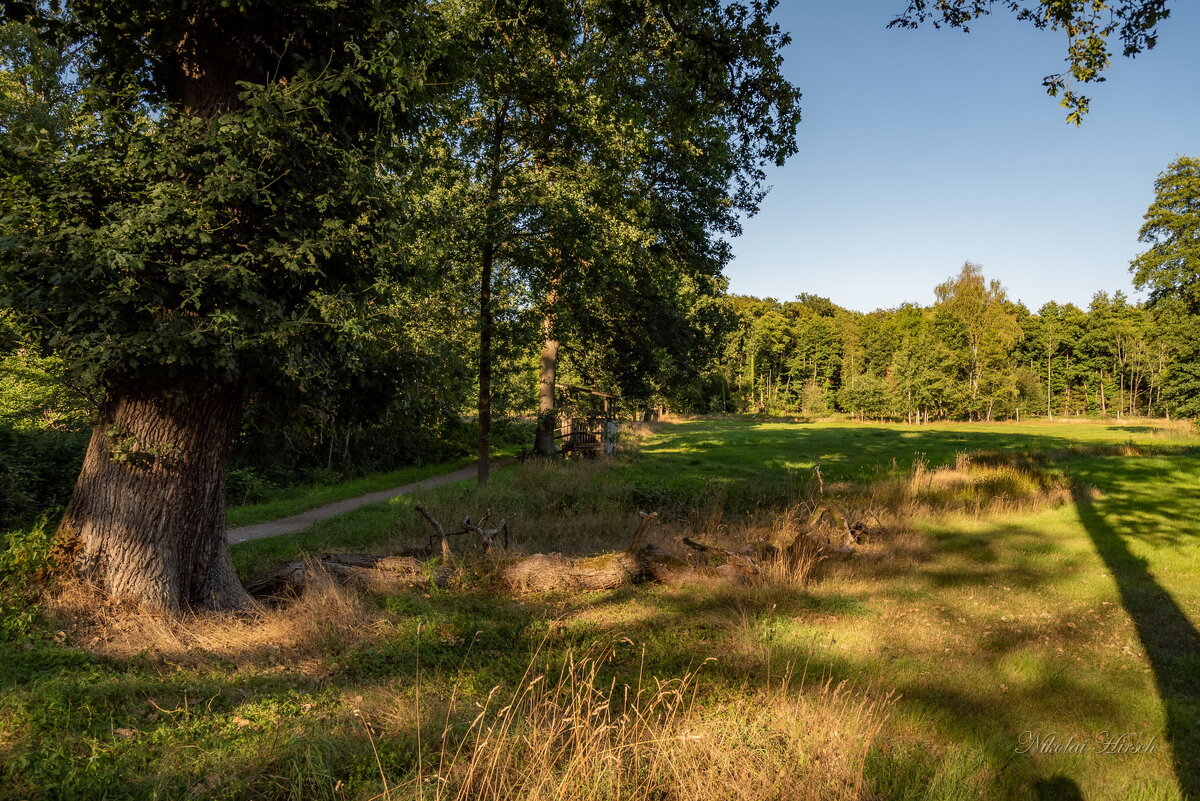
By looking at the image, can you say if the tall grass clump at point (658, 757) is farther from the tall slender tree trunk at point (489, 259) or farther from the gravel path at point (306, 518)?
the gravel path at point (306, 518)

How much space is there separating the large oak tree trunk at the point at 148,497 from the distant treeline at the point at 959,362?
4812 cm

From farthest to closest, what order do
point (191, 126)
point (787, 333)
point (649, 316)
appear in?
point (787, 333) < point (649, 316) < point (191, 126)

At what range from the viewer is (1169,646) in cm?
586

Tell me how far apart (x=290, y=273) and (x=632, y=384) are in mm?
16380

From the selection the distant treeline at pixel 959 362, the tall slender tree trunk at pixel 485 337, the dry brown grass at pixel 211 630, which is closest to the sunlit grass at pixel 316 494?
the tall slender tree trunk at pixel 485 337

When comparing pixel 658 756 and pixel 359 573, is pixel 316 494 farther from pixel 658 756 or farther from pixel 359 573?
pixel 658 756

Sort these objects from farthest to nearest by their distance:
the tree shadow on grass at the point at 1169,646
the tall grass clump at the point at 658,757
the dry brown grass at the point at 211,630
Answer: the dry brown grass at the point at 211,630
the tree shadow on grass at the point at 1169,646
the tall grass clump at the point at 658,757

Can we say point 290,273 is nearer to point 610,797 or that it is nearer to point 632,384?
point 610,797

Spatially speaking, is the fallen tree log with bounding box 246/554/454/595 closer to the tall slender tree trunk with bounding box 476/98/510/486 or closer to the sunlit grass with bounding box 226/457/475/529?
the tall slender tree trunk with bounding box 476/98/510/486

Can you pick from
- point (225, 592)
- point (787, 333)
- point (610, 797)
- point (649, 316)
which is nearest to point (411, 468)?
point (649, 316)

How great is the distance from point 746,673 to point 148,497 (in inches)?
222

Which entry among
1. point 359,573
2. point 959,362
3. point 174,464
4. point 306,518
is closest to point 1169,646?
point 359,573

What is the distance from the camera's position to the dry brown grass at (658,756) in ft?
10.1

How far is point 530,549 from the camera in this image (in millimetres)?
9508
